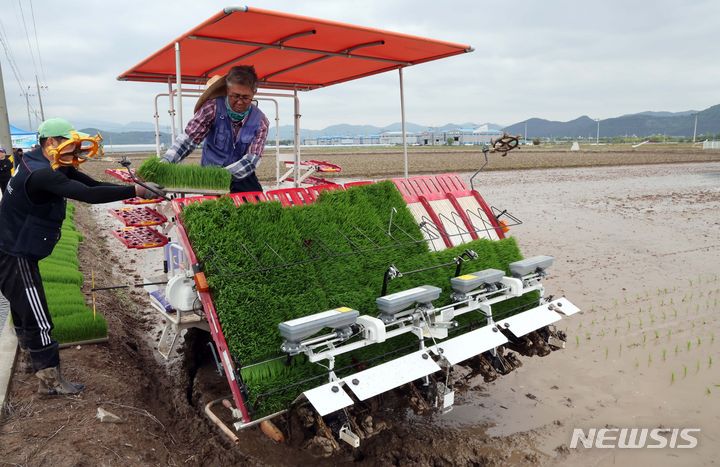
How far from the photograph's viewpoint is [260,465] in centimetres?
349

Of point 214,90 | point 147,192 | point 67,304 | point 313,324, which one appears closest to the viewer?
point 313,324

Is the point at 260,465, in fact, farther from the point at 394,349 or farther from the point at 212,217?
the point at 212,217

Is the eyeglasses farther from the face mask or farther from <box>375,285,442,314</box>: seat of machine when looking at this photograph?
<box>375,285,442,314</box>: seat of machine

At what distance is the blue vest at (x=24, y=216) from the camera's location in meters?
3.52

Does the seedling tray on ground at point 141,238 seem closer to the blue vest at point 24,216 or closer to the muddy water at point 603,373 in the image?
the blue vest at point 24,216

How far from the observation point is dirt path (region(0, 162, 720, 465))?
351cm

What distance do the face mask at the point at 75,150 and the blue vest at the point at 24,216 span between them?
89mm

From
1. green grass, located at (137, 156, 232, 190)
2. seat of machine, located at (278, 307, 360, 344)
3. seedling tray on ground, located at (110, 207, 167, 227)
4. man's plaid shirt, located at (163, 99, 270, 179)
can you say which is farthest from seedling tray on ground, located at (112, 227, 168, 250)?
seat of machine, located at (278, 307, 360, 344)

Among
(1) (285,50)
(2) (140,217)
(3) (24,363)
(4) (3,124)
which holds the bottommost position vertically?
(3) (24,363)

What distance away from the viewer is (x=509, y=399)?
15.3 feet

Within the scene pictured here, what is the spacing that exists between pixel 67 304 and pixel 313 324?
12.2 ft

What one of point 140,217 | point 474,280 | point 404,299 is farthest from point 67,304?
point 474,280

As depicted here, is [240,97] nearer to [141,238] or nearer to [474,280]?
[141,238]

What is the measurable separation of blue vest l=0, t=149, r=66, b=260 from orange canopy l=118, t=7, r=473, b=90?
1.54 metres
